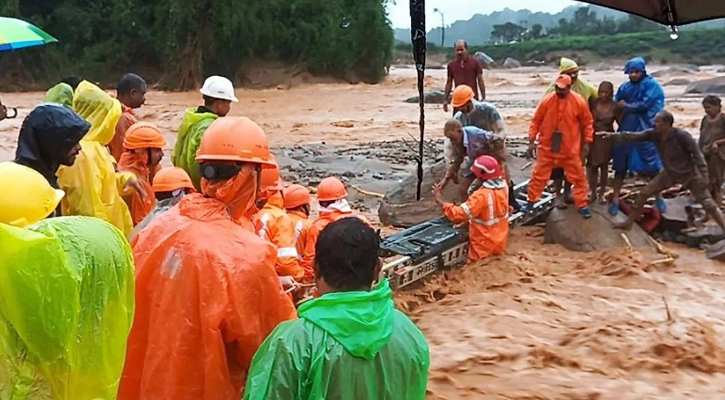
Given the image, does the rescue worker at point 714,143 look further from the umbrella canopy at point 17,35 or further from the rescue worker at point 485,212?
the umbrella canopy at point 17,35

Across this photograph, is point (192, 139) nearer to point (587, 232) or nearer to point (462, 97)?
point (462, 97)

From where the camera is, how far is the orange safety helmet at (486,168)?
7535mm

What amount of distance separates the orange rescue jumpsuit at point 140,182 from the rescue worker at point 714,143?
5.83 meters

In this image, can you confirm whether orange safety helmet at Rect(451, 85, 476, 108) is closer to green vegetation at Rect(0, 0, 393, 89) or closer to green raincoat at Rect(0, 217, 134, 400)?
green raincoat at Rect(0, 217, 134, 400)

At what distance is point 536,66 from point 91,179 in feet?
163

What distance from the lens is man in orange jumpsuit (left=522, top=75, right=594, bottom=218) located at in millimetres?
8539

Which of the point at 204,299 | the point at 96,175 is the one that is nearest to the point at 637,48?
the point at 96,175

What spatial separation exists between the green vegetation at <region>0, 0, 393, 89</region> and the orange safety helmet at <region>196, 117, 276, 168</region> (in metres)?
28.0

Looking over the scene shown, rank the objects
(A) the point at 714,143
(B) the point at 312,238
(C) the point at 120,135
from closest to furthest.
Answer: (B) the point at 312,238 → (C) the point at 120,135 → (A) the point at 714,143

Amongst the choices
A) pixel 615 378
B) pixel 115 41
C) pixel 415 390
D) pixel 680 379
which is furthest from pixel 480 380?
pixel 115 41

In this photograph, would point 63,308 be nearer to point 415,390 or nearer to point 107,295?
point 107,295

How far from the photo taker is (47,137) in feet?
11.6

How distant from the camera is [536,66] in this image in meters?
51.9

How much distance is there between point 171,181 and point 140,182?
66 centimetres
